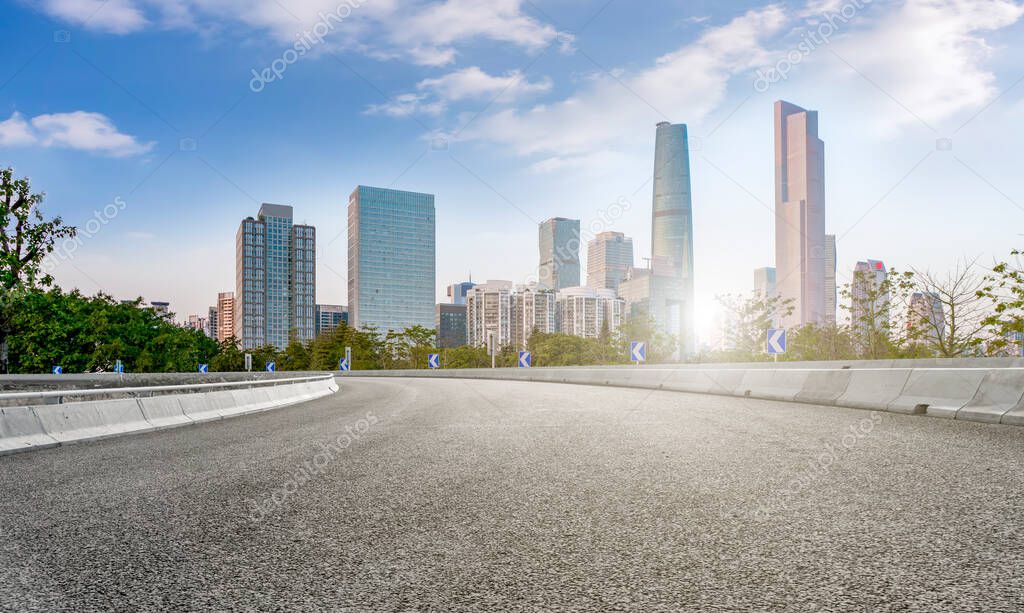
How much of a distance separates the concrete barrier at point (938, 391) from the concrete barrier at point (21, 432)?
13.7 m

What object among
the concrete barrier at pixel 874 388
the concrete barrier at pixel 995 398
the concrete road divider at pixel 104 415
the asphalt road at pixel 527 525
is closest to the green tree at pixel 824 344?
the concrete barrier at pixel 874 388

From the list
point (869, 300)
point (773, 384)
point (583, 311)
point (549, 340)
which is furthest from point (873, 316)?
point (583, 311)

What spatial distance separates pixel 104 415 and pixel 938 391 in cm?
1401

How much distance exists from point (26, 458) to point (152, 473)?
8.63 ft

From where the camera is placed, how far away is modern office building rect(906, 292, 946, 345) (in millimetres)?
30188

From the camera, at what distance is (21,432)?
384 inches

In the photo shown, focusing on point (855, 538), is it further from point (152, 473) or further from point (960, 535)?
point (152, 473)

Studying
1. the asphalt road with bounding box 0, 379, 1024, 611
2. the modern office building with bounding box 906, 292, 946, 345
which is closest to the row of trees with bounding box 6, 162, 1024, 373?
the modern office building with bounding box 906, 292, 946, 345

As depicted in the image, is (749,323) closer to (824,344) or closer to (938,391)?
(824,344)

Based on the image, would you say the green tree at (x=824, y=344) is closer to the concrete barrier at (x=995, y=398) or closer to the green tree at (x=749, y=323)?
the green tree at (x=749, y=323)

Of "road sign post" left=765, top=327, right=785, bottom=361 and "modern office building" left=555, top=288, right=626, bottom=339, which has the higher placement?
"modern office building" left=555, top=288, right=626, bottom=339

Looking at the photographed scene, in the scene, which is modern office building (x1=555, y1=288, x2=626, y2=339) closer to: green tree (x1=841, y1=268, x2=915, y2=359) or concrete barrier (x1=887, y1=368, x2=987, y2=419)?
green tree (x1=841, y1=268, x2=915, y2=359)

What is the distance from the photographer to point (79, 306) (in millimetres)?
61500

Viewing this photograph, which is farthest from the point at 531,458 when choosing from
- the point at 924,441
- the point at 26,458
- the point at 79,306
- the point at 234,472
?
the point at 79,306
